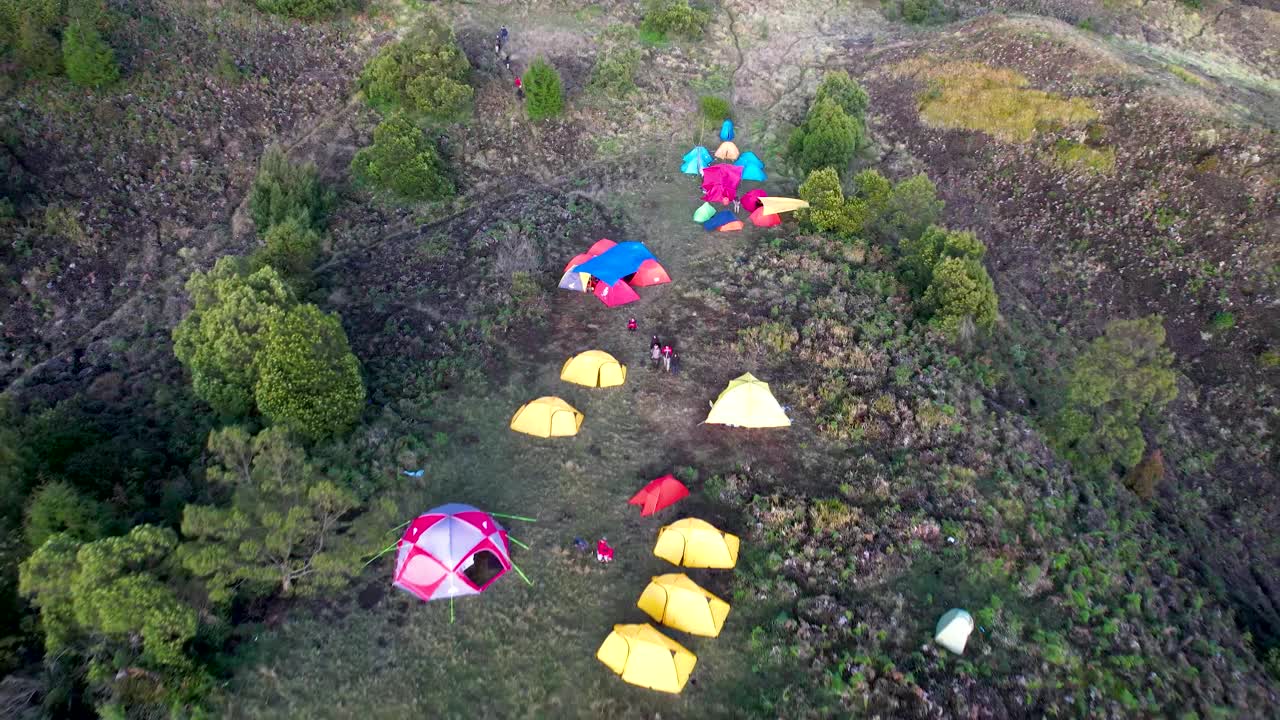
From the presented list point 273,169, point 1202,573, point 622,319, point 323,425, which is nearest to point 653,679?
point 323,425

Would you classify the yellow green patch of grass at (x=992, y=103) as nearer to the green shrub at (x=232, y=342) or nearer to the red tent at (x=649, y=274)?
the red tent at (x=649, y=274)

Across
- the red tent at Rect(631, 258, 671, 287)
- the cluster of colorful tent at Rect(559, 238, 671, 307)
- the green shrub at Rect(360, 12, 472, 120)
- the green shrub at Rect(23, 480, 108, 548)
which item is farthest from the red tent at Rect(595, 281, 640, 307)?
the green shrub at Rect(23, 480, 108, 548)

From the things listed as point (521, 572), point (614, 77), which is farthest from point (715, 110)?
point (521, 572)

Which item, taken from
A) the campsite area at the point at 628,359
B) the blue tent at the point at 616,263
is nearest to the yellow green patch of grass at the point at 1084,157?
the campsite area at the point at 628,359

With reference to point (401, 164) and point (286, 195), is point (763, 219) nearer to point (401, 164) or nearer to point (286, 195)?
point (401, 164)

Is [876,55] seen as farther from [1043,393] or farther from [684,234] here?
[1043,393]

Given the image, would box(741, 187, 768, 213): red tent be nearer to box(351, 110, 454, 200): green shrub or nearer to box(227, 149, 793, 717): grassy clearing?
box(227, 149, 793, 717): grassy clearing
